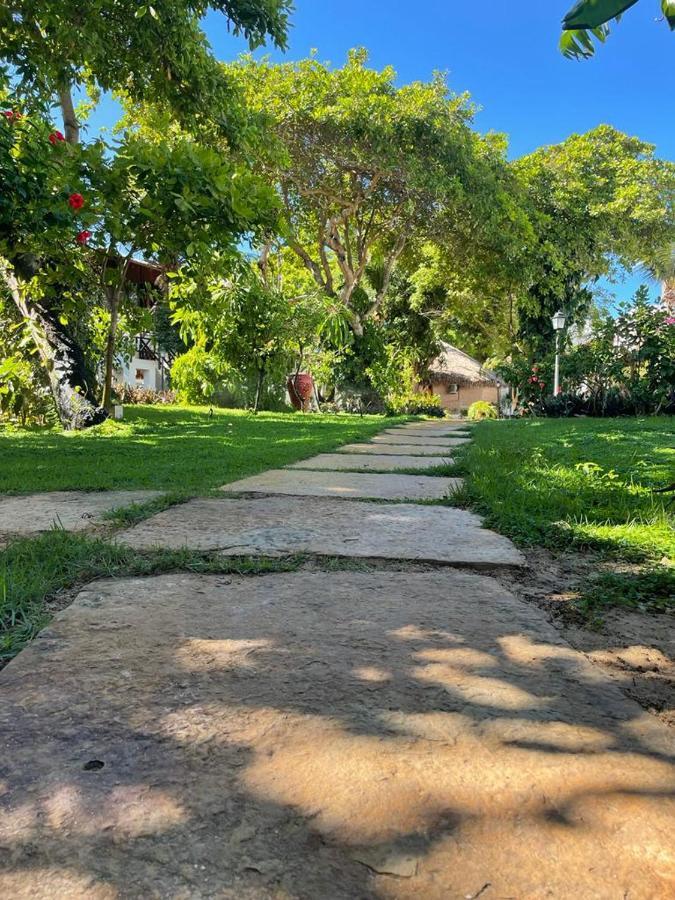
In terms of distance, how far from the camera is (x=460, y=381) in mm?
31484

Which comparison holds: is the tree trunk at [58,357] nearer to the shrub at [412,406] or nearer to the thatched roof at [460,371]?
the shrub at [412,406]

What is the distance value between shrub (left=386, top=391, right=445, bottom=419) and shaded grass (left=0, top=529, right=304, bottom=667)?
14.1 m

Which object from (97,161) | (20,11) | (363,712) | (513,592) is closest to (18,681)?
(363,712)

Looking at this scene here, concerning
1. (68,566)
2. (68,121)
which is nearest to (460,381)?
(68,121)

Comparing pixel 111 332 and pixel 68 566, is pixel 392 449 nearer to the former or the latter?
pixel 111 332

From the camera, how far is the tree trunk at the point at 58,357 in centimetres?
731

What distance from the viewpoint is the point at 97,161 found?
153 inches

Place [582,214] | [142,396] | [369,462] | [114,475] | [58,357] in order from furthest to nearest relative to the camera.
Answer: [582,214] < [142,396] < [58,357] < [369,462] < [114,475]

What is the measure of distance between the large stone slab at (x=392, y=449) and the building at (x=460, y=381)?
21.3 m

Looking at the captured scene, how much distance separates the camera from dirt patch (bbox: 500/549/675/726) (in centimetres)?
108

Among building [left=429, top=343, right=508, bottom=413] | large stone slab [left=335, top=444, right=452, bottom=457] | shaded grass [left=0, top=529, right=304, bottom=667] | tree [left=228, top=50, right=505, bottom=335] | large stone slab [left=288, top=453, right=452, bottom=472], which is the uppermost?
tree [left=228, top=50, right=505, bottom=335]

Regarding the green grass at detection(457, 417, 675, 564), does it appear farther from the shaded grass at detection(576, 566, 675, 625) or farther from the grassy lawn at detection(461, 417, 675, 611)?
the shaded grass at detection(576, 566, 675, 625)

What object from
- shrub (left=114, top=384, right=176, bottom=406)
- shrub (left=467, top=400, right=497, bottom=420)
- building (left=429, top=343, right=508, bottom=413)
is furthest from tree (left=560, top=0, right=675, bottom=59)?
building (left=429, top=343, right=508, bottom=413)

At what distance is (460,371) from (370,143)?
19515mm
